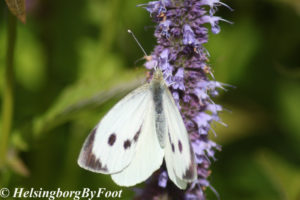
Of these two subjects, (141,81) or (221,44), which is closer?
(141,81)

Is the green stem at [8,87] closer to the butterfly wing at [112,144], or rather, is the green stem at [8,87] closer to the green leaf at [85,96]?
the green leaf at [85,96]

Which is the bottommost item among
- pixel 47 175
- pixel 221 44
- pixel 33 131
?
pixel 47 175

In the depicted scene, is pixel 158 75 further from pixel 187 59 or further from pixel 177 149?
pixel 177 149

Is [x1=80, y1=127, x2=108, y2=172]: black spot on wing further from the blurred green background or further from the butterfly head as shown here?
the blurred green background

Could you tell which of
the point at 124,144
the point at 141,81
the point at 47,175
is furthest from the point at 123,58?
the point at 124,144

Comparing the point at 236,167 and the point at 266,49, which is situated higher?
the point at 266,49

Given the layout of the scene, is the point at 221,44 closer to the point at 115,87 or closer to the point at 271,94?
the point at 271,94

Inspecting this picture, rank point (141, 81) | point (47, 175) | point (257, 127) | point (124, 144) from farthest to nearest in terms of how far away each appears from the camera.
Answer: point (257, 127), point (47, 175), point (141, 81), point (124, 144)

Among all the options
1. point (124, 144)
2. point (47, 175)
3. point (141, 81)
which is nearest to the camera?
point (124, 144)

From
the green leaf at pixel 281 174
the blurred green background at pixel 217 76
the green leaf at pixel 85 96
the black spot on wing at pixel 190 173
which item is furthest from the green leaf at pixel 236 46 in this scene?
the black spot on wing at pixel 190 173
